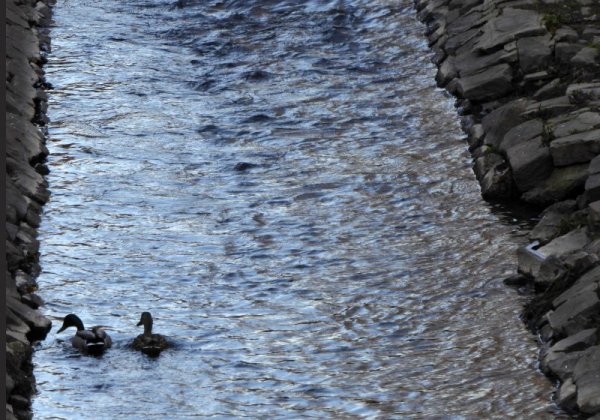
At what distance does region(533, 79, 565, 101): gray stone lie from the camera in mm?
18312

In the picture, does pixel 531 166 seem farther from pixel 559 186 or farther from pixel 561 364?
pixel 561 364

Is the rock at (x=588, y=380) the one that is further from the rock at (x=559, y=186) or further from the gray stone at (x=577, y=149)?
the gray stone at (x=577, y=149)

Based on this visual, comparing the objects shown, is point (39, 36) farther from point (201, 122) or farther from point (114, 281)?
point (114, 281)

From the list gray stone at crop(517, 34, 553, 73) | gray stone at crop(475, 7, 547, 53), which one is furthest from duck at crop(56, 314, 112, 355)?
gray stone at crop(475, 7, 547, 53)

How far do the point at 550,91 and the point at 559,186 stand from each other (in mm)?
2495

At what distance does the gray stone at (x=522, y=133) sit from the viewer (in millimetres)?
17422

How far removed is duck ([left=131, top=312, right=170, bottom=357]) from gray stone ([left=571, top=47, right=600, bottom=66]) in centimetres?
810

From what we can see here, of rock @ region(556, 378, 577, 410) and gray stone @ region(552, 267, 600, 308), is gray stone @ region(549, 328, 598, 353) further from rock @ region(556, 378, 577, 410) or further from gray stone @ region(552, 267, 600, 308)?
gray stone @ region(552, 267, 600, 308)

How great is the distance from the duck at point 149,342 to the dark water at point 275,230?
0.10 metres

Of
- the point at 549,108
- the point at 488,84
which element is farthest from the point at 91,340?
the point at 488,84

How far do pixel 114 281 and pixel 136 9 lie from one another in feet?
41.6

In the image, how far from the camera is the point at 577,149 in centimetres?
1648

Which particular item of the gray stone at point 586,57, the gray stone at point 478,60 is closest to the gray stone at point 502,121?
the gray stone at point 586,57

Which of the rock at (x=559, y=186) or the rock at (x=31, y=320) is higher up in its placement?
the rock at (x=559, y=186)
